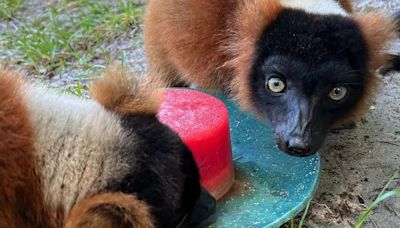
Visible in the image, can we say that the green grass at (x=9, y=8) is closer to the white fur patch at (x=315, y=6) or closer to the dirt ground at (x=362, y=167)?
the white fur patch at (x=315, y=6)

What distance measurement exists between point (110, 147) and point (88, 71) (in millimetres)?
2595

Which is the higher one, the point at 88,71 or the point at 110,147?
the point at 110,147

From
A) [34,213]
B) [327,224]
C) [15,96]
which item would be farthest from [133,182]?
[327,224]

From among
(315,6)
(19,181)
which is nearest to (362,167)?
(315,6)

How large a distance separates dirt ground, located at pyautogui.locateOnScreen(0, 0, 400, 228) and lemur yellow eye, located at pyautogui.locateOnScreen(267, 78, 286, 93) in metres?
0.53

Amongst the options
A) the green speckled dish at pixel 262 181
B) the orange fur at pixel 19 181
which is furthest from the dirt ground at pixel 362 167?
the orange fur at pixel 19 181

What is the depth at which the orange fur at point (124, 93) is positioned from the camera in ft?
7.72

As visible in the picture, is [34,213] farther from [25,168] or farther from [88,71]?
[88,71]

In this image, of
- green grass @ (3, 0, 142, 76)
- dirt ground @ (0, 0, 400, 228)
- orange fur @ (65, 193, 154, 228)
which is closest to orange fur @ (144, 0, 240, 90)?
dirt ground @ (0, 0, 400, 228)

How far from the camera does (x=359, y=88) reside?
346 centimetres

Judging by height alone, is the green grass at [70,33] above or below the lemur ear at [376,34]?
below

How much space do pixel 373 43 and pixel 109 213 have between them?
6.32 feet

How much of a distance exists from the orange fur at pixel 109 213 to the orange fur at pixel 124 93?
0.40 m

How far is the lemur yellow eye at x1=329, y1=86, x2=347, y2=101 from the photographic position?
330cm
